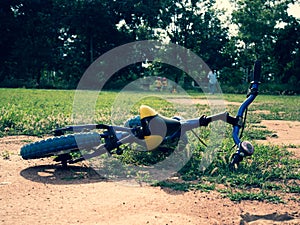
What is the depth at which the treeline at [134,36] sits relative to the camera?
38750mm

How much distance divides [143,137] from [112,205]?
1393 mm

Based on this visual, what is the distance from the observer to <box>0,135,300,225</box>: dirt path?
3.30m

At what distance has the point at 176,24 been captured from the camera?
46.1 metres

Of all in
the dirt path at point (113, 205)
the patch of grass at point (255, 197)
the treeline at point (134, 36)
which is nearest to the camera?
the dirt path at point (113, 205)

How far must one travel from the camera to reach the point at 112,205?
143 inches

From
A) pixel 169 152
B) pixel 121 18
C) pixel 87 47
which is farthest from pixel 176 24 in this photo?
pixel 169 152

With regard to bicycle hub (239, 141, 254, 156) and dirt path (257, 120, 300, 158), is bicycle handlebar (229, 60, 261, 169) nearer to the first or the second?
bicycle hub (239, 141, 254, 156)

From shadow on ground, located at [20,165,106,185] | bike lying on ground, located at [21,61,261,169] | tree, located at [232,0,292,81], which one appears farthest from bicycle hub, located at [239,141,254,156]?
tree, located at [232,0,292,81]

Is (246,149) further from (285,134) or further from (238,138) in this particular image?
(285,134)

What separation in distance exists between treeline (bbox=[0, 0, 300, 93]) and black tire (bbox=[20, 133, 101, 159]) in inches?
1251

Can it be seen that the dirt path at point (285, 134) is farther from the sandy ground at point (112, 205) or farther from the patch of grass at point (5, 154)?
the patch of grass at point (5, 154)

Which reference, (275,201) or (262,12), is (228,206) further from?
(262,12)

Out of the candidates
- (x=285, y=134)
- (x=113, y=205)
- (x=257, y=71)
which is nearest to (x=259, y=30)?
(x=285, y=134)

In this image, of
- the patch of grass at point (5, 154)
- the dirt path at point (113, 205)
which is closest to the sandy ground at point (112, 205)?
the dirt path at point (113, 205)
